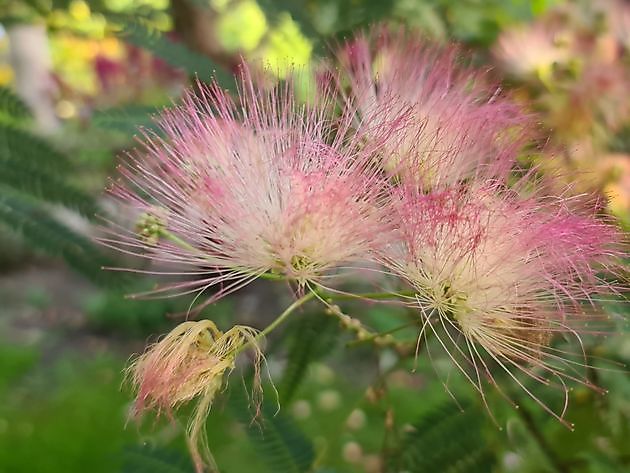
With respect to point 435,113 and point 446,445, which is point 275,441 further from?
point 435,113

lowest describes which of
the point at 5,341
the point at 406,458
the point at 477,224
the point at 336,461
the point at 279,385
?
the point at 5,341

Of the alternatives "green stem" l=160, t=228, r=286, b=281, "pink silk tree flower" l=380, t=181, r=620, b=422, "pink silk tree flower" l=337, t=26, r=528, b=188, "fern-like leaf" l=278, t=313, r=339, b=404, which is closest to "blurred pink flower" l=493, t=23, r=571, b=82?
"pink silk tree flower" l=337, t=26, r=528, b=188

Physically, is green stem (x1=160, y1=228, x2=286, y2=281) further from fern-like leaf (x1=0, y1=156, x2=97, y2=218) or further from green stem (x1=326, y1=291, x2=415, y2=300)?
fern-like leaf (x1=0, y1=156, x2=97, y2=218)

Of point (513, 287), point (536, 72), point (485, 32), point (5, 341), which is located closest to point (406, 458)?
point (513, 287)

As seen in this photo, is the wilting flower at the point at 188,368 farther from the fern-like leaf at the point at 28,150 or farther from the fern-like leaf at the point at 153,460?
the fern-like leaf at the point at 28,150

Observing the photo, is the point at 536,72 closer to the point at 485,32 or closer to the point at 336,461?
the point at 485,32

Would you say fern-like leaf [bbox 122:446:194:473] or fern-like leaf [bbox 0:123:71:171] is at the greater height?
fern-like leaf [bbox 0:123:71:171]
